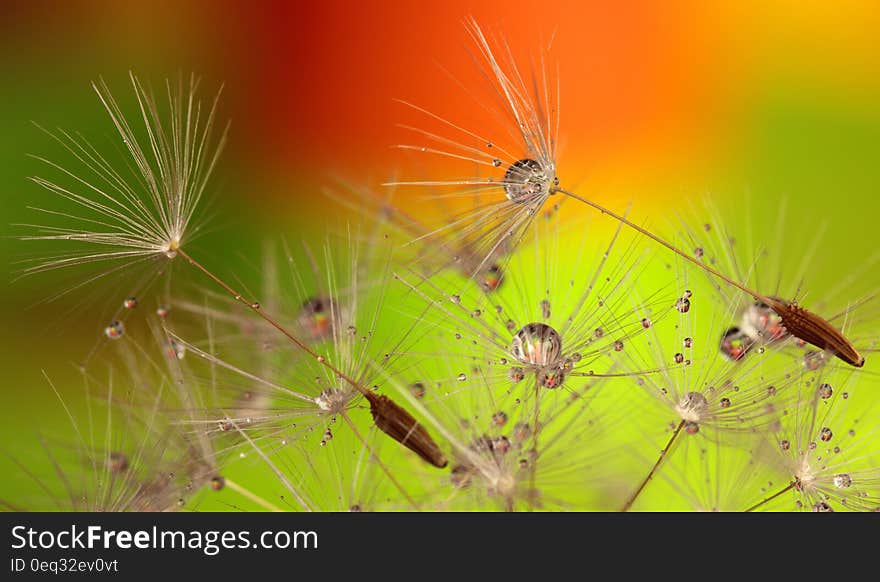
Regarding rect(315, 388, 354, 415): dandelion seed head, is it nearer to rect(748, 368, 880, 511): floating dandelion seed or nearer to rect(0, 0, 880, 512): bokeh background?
rect(748, 368, 880, 511): floating dandelion seed

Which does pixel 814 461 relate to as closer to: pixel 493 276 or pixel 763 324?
pixel 763 324

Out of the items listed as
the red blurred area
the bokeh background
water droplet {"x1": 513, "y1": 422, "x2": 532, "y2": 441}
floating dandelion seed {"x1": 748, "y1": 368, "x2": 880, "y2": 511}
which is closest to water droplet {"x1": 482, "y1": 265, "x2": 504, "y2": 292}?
water droplet {"x1": 513, "y1": 422, "x2": 532, "y2": 441}

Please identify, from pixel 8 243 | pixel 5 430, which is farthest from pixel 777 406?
pixel 8 243

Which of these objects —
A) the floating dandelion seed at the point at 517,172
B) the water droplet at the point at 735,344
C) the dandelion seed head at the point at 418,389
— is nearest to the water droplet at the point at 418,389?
the dandelion seed head at the point at 418,389

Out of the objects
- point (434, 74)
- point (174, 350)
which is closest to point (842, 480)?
point (174, 350)

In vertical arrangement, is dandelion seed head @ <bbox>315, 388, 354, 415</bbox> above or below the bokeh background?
below

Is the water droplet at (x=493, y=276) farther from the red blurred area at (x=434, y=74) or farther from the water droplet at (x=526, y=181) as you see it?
the red blurred area at (x=434, y=74)

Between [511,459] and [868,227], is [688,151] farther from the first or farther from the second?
[511,459]

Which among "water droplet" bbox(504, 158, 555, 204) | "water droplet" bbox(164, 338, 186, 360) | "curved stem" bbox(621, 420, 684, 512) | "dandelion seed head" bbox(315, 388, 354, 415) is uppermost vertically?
"water droplet" bbox(504, 158, 555, 204)
